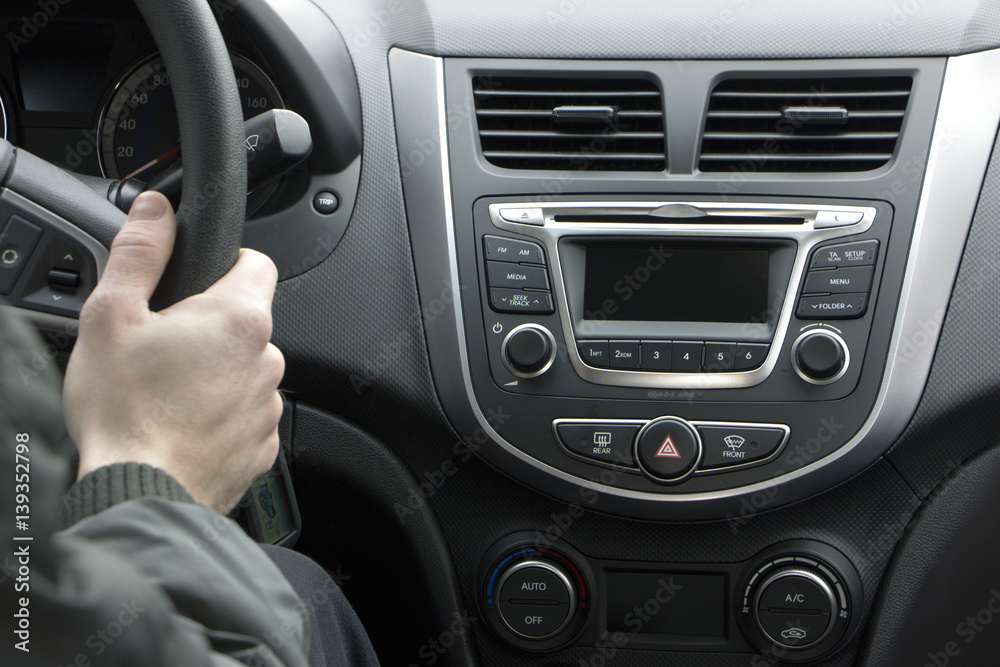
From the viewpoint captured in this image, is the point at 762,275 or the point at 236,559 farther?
the point at 762,275

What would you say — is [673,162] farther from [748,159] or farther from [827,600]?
[827,600]

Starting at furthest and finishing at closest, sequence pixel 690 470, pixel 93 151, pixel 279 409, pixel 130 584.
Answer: pixel 93 151
pixel 690 470
pixel 279 409
pixel 130 584

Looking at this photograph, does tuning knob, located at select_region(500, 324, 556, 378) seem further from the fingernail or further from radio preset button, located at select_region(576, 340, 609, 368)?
the fingernail

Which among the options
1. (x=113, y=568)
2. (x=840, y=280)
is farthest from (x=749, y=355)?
(x=113, y=568)

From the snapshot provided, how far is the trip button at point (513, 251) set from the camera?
47.0 inches

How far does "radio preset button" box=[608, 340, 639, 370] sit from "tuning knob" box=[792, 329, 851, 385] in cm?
21

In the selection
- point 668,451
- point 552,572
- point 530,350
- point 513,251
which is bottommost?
point 552,572

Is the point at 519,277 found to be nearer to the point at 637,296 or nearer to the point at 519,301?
the point at 519,301

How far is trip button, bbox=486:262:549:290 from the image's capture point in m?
1.19

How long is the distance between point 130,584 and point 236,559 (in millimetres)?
87

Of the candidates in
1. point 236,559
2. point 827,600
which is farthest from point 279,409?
point 827,600

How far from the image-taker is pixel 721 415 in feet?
3.84

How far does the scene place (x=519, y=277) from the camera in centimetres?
119

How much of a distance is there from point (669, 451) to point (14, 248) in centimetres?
80
